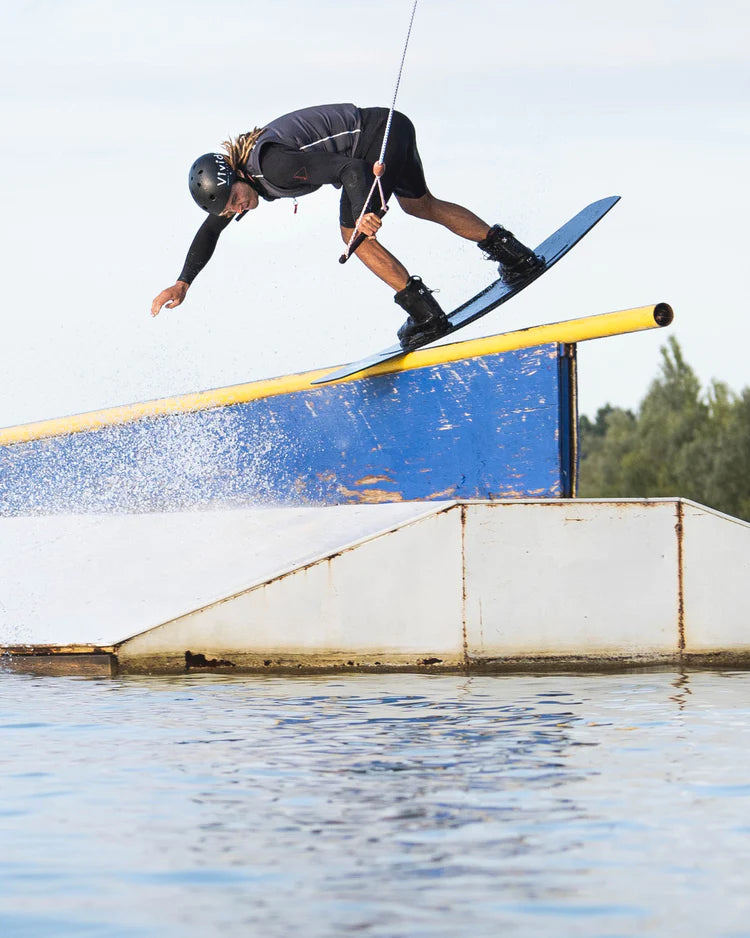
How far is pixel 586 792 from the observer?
3670 millimetres

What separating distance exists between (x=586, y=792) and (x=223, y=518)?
4992mm

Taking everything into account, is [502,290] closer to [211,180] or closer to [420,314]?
[420,314]

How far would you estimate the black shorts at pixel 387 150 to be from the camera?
8016mm

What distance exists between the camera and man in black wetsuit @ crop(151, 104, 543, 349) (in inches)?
307

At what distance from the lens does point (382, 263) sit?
8086 millimetres

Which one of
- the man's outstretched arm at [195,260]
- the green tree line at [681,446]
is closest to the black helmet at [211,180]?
the man's outstretched arm at [195,260]

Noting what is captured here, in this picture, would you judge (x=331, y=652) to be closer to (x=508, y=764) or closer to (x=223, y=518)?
(x=223, y=518)

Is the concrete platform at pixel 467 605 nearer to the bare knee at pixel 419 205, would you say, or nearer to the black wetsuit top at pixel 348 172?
the black wetsuit top at pixel 348 172

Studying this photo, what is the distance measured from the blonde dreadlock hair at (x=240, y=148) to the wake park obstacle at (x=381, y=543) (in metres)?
1.48

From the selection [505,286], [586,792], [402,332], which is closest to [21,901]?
[586,792]

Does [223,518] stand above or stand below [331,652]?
above

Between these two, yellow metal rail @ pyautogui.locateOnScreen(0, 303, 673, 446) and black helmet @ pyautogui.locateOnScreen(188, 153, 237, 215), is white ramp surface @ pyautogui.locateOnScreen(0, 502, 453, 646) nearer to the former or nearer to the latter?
yellow metal rail @ pyautogui.locateOnScreen(0, 303, 673, 446)

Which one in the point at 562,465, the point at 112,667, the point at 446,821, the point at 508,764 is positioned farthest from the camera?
the point at 562,465

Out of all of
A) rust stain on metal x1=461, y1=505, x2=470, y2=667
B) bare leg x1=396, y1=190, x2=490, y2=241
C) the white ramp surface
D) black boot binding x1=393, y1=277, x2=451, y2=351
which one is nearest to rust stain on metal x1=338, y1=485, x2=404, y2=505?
the white ramp surface
